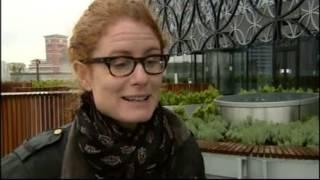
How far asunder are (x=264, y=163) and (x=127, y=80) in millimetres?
387

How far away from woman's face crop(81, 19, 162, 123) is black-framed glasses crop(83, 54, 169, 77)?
1cm

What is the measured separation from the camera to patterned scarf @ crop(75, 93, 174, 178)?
47.6 inches

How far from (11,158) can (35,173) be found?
0.24 feet

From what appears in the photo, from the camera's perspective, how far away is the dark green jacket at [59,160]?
1.15 m

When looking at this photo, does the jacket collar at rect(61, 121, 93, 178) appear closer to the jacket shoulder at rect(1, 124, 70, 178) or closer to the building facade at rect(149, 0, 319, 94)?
the jacket shoulder at rect(1, 124, 70, 178)

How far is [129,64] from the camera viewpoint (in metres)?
1.11

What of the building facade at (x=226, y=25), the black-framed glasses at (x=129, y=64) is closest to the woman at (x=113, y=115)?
the black-framed glasses at (x=129, y=64)

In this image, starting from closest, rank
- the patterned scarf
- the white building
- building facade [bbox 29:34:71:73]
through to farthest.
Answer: the white building, the patterned scarf, building facade [bbox 29:34:71:73]

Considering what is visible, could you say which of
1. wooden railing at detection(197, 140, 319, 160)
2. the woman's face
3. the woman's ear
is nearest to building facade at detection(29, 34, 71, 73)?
the woman's ear

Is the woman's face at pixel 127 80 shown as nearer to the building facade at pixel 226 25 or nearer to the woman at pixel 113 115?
the woman at pixel 113 115

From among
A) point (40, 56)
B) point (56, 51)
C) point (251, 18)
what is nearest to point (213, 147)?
point (56, 51)

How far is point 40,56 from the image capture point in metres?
1.95

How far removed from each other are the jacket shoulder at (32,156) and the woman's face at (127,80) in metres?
0.17

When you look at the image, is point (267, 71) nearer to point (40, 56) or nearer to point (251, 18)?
point (40, 56)
